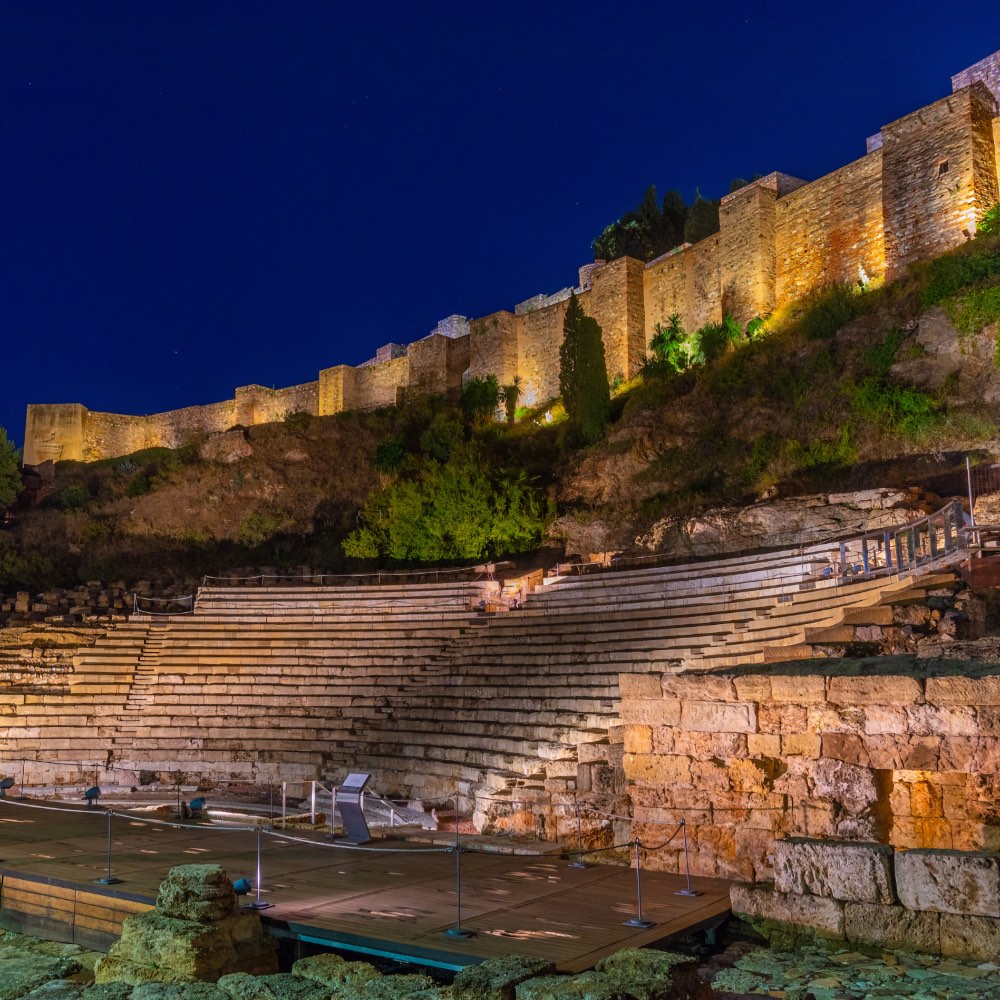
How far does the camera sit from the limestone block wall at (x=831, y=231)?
25.5m

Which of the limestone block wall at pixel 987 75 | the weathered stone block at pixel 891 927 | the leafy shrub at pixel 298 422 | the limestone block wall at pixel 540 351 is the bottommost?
the weathered stone block at pixel 891 927

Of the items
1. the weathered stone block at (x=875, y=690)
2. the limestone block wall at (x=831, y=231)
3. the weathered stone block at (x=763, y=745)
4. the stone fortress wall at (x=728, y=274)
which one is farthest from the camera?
the limestone block wall at (x=831, y=231)

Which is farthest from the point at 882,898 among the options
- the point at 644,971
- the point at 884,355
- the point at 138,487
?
the point at 138,487

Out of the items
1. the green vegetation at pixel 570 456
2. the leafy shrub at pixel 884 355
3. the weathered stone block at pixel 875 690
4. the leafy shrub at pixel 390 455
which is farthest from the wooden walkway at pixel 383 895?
the leafy shrub at pixel 390 455

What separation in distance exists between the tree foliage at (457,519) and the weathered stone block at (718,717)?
15296 millimetres

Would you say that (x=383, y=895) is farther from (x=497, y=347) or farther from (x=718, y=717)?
(x=497, y=347)

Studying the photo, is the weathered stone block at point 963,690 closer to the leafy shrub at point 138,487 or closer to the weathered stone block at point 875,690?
the weathered stone block at point 875,690

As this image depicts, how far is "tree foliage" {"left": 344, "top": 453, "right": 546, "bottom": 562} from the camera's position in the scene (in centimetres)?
2228

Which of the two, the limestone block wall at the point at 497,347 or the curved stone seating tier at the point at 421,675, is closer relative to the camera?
the curved stone seating tier at the point at 421,675

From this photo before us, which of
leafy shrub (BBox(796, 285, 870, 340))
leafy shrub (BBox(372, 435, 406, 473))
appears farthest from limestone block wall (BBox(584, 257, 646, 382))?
leafy shrub (BBox(796, 285, 870, 340))

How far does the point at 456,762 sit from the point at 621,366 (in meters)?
23.4

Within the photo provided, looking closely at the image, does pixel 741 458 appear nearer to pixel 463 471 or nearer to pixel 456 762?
pixel 463 471

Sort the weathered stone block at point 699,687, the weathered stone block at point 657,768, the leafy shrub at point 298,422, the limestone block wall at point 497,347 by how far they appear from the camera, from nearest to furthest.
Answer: the weathered stone block at point 699,687
the weathered stone block at point 657,768
the leafy shrub at point 298,422
the limestone block wall at point 497,347

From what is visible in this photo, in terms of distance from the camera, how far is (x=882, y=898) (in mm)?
5367
